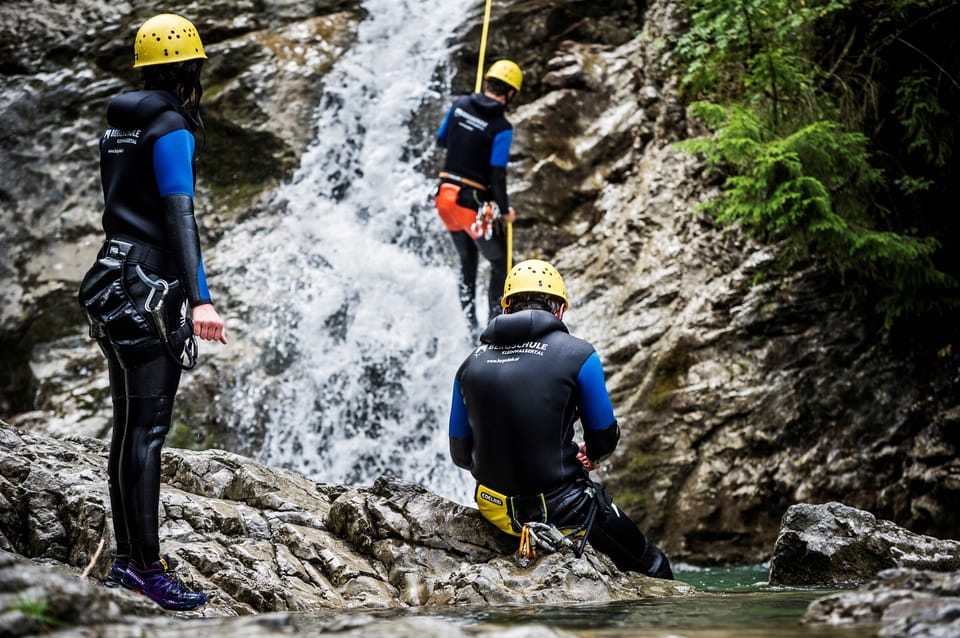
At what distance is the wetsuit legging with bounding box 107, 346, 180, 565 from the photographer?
146 inches

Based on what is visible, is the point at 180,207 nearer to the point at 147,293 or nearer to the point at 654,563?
the point at 147,293

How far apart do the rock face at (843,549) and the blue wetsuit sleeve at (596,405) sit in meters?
1.51

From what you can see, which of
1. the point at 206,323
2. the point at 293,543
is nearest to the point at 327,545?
the point at 293,543

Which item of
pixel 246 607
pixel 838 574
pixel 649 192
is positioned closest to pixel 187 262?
pixel 246 607

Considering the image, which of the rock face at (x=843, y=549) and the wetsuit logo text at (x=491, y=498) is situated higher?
the wetsuit logo text at (x=491, y=498)

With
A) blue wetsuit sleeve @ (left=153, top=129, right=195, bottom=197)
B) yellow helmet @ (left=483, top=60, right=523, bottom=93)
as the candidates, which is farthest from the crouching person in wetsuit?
yellow helmet @ (left=483, top=60, right=523, bottom=93)

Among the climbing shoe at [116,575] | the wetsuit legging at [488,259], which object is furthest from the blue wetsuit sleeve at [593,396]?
the wetsuit legging at [488,259]

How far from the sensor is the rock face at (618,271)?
816 centimetres

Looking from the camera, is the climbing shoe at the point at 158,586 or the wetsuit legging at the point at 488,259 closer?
the climbing shoe at the point at 158,586

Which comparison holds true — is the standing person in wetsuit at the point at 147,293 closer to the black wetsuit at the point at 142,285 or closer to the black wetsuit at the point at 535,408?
the black wetsuit at the point at 142,285

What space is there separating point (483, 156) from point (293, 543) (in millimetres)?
4860

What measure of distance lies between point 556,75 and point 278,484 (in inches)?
323

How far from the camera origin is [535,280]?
4.86 meters

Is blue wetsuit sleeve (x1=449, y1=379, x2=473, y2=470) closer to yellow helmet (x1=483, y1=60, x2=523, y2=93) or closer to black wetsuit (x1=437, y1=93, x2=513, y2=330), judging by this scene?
black wetsuit (x1=437, y1=93, x2=513, y2=330)
